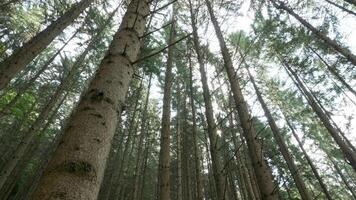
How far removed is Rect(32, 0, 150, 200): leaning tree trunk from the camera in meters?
1.19

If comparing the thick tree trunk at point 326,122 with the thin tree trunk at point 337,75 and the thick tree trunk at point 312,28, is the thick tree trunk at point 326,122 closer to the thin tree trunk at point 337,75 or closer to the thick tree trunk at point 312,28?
the thin tree trunk at point 337,75

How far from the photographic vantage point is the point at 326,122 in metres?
13.3

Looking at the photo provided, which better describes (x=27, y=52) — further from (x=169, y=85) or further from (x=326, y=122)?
(x=326, y=122)

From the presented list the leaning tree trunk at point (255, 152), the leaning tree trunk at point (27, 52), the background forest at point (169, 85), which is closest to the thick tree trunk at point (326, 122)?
the background forest at point (169, 85)

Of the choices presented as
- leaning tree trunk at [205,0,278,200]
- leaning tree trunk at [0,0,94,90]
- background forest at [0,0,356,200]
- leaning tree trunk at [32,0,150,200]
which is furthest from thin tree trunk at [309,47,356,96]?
leaning tree trunk at [32,0,150,200]

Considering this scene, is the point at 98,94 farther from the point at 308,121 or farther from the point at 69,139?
the point at 308,121

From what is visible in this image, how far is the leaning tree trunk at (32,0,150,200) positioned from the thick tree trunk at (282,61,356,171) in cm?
1222

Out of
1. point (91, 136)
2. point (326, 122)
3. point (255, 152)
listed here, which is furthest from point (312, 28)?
point (91, 136)

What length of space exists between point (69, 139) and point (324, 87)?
59.0ft

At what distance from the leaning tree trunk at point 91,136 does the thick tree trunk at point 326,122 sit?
481 inches

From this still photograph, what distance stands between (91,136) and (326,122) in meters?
14.1

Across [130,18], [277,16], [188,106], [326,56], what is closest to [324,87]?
[326,56]

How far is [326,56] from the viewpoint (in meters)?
16.4

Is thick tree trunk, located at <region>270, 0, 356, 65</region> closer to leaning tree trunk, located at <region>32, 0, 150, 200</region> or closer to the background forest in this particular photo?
the background forest
